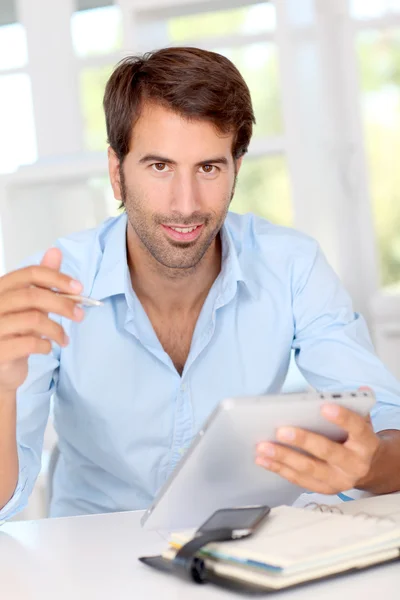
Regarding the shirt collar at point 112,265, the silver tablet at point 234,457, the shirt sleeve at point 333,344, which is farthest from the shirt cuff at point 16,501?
the shirt sleeve at point 333,344

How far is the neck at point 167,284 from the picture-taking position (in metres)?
2.03

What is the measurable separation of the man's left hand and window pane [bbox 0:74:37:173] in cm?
256

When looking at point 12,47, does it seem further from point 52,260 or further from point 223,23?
point 52,260

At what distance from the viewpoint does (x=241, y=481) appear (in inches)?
53.4

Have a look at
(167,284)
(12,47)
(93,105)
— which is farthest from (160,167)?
(12,47)

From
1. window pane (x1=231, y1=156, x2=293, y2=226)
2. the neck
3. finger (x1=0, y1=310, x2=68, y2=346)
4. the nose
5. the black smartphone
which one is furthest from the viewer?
window pane (x1=231, y1=156, x2=293, y2=226)

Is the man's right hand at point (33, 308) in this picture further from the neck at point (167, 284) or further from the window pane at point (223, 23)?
A: the window pane at point (223, 23)

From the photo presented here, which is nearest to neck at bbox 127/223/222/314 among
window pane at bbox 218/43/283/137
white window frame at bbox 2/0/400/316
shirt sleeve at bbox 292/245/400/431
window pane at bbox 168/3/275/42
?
shirt sleeve at bbox 292/245/400/431

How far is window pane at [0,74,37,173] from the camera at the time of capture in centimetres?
362

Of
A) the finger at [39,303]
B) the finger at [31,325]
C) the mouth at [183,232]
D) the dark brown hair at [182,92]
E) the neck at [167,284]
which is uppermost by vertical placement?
the dark brown hair at [182,92]

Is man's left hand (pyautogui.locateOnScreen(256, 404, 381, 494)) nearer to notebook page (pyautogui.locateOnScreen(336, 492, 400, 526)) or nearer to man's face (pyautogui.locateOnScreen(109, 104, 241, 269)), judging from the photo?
notebook page (pyautogui.locateOnScreen(336, 492, 400, 526))

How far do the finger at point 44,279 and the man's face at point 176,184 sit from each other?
2.07 feet

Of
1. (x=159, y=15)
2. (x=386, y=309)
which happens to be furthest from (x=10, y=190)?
(x=386, y=309)

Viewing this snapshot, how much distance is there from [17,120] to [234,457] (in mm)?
2640
